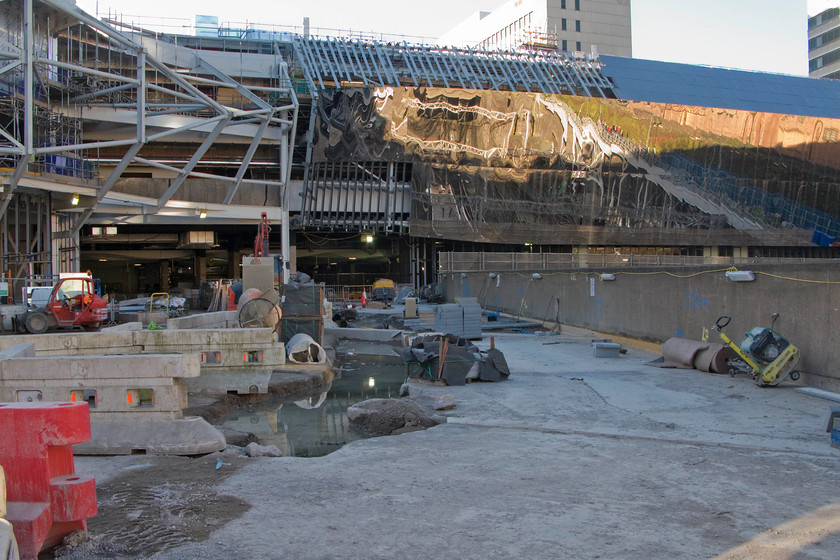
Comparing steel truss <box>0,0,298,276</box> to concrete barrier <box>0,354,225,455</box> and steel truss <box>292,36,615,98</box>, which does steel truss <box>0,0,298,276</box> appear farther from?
concrete barrier <box>0,354,225,455</box>

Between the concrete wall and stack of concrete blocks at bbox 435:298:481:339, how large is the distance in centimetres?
369

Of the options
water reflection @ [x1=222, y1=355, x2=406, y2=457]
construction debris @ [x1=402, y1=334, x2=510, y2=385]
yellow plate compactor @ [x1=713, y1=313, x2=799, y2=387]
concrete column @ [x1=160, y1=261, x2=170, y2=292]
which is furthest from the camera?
concrete column @ [x1=160, y1=261, x2=170, y2=292]

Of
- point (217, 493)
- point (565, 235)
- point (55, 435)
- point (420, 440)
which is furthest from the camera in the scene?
point (565, 235)

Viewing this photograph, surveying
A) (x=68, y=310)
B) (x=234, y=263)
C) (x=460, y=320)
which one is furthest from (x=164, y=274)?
(x=460, y=320)

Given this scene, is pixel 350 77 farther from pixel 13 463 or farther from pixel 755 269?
pixel 13 463

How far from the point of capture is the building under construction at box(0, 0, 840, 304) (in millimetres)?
47688

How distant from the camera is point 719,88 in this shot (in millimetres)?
59812

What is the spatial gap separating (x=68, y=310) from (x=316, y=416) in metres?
14.6

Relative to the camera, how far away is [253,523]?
6102 mm

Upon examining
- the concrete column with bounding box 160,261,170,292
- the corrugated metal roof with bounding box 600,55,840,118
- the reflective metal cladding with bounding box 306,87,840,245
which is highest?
the corrugated metal roof with bounding box 600,55,840,118

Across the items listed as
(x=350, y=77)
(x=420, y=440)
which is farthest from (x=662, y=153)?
(x=420, y=440)

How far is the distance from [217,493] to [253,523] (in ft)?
3.48

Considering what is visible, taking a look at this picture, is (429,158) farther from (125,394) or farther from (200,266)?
(125,394)

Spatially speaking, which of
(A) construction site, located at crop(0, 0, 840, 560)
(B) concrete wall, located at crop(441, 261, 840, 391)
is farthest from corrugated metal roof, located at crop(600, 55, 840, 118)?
(B) concrete wall, located at crop(441, 261, 840, 391)
